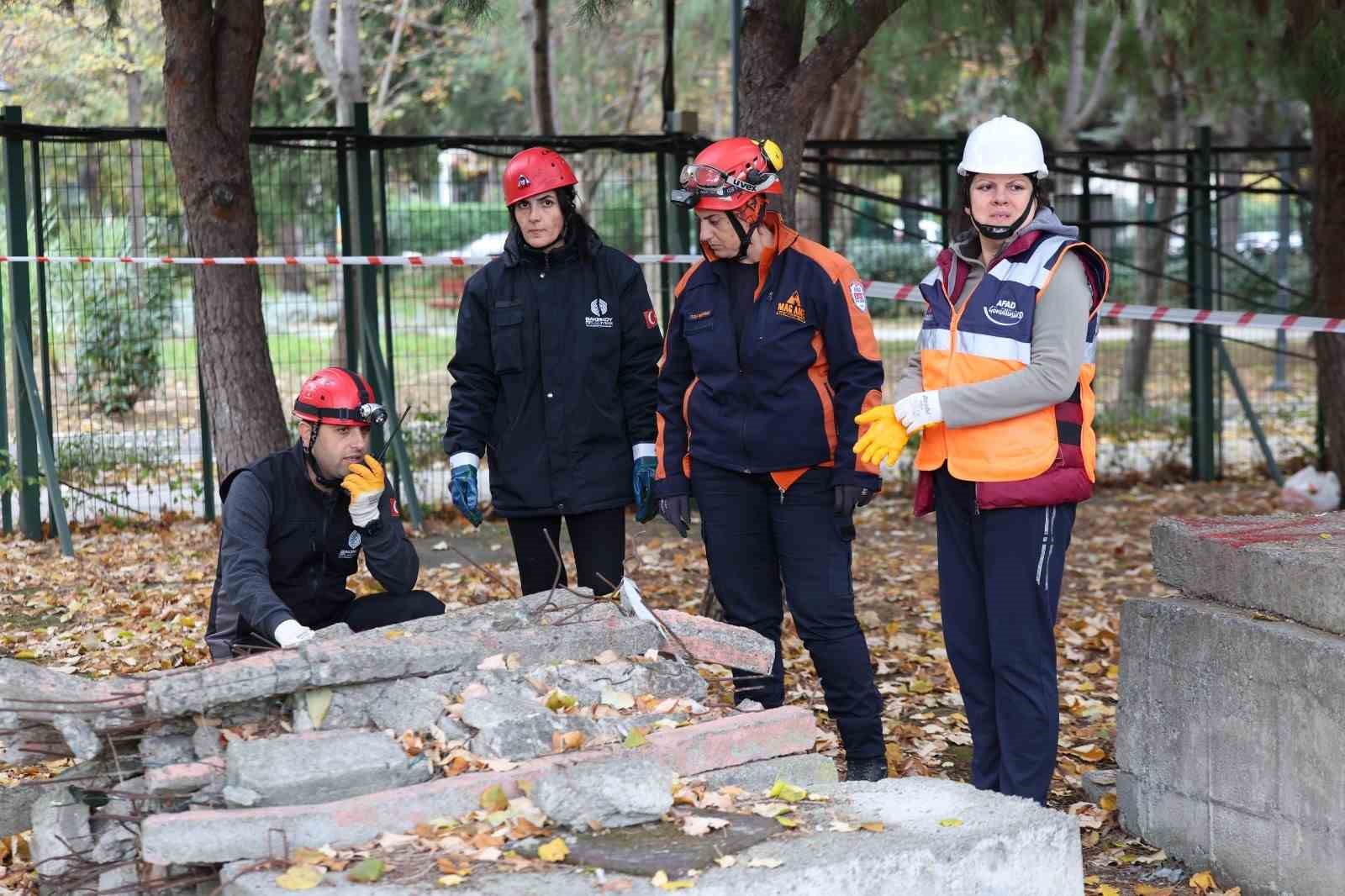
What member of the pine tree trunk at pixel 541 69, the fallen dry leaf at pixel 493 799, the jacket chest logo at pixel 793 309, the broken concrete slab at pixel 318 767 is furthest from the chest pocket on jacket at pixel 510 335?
the pine tree trunk at pixel 541 69

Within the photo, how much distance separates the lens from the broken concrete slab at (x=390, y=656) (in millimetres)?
3641

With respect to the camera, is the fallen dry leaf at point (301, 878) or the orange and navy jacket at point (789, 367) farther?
the orange and navy jacket at point (789, 367)

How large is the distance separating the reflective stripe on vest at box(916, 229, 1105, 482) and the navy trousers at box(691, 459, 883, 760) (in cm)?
56

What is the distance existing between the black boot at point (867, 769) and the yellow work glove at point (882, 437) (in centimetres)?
101

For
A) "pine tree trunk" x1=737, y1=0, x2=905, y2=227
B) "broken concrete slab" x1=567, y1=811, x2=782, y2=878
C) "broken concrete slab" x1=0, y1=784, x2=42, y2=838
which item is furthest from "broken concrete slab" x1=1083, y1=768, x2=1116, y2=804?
"broken concrete slab" x1=0, y1=784, x2=42, y2=838

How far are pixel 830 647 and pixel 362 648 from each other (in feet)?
4.92

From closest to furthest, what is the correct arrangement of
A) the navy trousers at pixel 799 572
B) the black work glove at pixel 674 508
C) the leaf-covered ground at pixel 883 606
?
the navy trousers at pixel 799 572
the black work glove at pixel 674 508
the leaf-covered ground at pixel 883 606

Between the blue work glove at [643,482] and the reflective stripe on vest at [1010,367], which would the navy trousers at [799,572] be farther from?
the reflective stripe on vest at [1010,367]

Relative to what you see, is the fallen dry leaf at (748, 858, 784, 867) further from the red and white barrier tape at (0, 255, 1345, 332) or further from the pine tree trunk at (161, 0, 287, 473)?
the red and white barrier tape at (0, 255, 1345, 332)

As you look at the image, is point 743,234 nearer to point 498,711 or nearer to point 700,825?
point 498,711

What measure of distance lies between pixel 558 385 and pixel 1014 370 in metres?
1.54

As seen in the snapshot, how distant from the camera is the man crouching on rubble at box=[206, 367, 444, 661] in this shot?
14.7 feet

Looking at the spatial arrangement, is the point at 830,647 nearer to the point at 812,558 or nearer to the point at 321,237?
the point at 812,558

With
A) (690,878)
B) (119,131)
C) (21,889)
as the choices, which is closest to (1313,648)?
(690,878)
